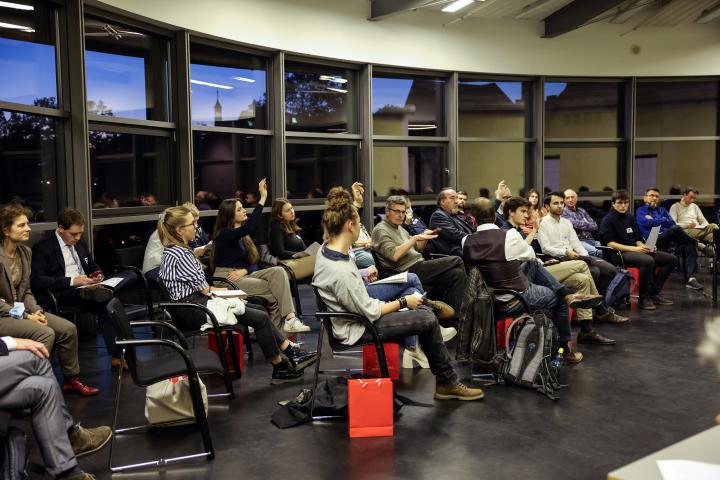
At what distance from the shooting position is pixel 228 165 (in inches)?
300

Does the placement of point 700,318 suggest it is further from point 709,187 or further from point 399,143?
point 709,187

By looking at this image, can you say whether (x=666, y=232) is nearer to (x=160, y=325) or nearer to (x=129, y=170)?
(x=129, y=170)

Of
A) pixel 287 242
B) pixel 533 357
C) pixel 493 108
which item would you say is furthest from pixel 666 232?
pixel 533 357

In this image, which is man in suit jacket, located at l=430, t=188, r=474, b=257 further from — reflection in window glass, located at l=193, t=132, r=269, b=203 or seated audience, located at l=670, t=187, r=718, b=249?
seated audience, located at l=670, t=187, r=718, b=249

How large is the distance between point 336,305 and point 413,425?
80cm

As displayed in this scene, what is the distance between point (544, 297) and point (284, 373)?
1.94 m

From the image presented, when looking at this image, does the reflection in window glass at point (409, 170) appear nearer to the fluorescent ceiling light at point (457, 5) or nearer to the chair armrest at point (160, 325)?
the fluorescent ceiling light at point (457, 5)

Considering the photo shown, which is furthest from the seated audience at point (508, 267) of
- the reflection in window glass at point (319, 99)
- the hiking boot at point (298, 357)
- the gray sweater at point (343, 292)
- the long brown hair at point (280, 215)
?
the reflection in window glass at point (319, 99)

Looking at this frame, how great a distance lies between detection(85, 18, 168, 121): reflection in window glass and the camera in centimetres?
612

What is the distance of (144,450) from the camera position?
11.8 ft

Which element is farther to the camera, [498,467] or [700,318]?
[700,318]

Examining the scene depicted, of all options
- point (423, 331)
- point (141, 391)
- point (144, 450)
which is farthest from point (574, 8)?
point (144, 450)

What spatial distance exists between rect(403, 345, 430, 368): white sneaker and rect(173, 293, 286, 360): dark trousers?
0.90 metres

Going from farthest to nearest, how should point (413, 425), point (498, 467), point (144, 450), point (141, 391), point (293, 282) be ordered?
point (293, 282) < point (141, 391) < point (413, 425) < point (144, 450) < point (498, 467)
